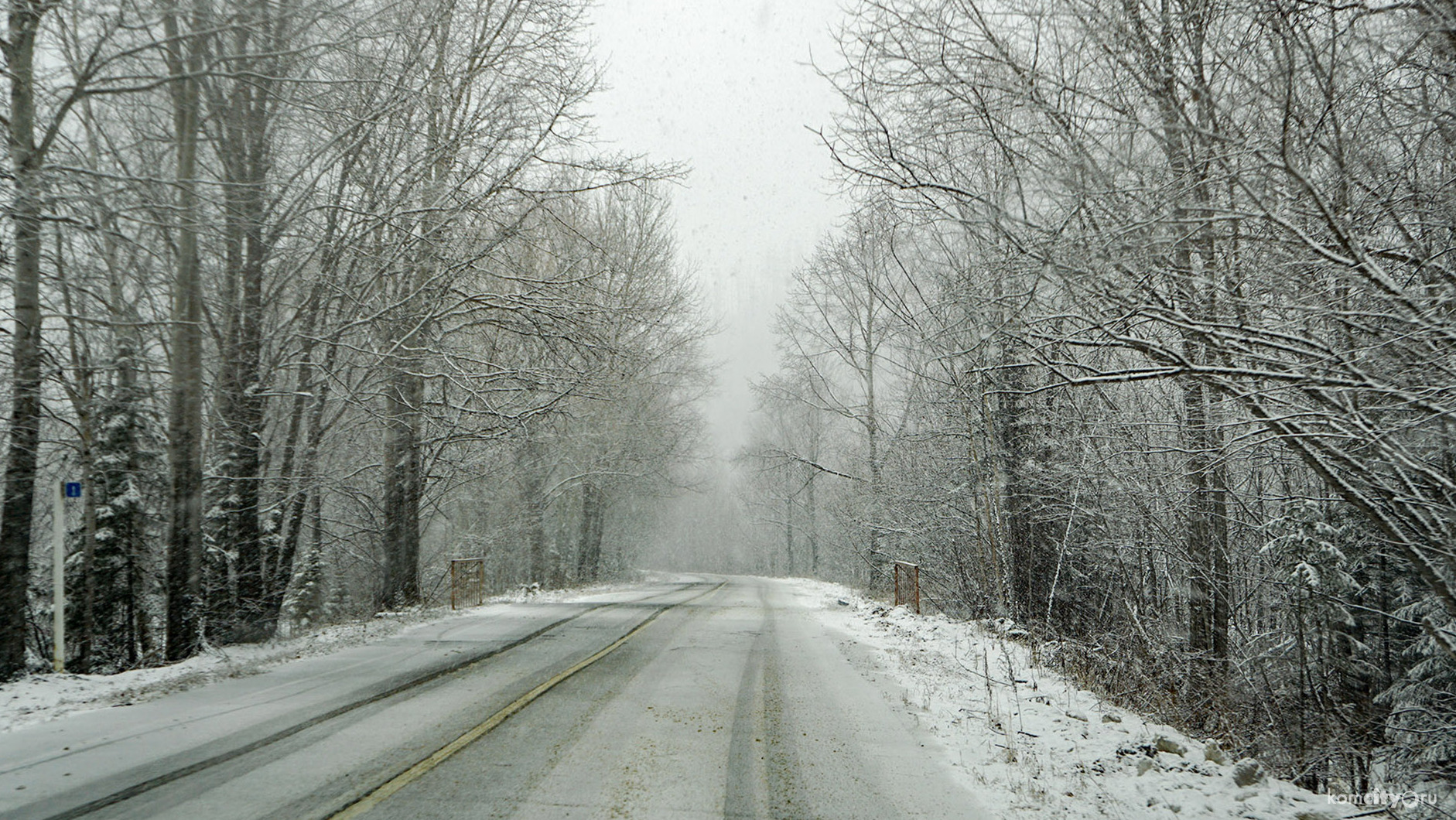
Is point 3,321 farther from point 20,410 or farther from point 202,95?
point 202,95

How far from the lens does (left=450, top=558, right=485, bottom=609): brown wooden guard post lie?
16156mm

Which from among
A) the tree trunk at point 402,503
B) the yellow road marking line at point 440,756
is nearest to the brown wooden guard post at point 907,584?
the yellow road marking line at point 440,756

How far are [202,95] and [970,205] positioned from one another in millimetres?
10335

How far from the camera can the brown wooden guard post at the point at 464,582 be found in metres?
16.2

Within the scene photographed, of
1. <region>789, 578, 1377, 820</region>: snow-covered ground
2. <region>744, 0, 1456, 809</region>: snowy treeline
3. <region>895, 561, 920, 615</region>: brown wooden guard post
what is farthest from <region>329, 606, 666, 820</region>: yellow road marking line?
<region>895, 561, 920, 615</region>: brown wooden guard post

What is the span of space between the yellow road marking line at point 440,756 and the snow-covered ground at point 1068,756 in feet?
11.5

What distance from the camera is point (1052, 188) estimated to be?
5.14 m

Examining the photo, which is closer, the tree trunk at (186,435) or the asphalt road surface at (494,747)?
the asphalt road surface at (494,747)

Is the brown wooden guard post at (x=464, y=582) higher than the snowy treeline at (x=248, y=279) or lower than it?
lower

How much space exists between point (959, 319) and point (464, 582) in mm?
13852

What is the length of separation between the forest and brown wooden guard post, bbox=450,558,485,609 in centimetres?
83

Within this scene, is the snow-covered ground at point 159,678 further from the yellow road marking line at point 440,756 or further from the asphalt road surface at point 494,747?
the yellow road marking line at point 440,756

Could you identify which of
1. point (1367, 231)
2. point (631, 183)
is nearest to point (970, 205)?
point (1367, 231)

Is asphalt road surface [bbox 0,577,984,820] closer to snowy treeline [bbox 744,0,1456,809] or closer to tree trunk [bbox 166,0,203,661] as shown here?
tree trunk [bbox 166,0,203,661]
